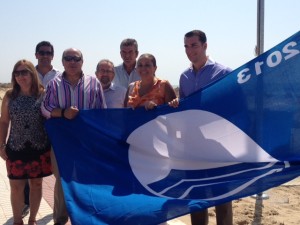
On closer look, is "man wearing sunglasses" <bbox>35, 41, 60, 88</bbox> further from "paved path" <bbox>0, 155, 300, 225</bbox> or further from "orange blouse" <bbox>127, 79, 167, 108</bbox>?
"paved path" <bbox>0, 155, 300, 225</bbox>

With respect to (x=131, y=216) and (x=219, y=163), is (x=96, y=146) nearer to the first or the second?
(x=131, y=216)

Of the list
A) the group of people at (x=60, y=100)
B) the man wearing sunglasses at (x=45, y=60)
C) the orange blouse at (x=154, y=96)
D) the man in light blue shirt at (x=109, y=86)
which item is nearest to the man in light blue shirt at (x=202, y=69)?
the group of people at (x=60, y=100)

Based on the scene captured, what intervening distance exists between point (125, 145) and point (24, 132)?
3.47 ft

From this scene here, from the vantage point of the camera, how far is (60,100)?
4102 mm

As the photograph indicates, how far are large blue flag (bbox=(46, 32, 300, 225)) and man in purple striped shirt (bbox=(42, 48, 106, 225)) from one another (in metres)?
0.12

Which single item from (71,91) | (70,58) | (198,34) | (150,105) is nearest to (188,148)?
(150,105)

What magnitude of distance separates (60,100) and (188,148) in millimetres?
1376

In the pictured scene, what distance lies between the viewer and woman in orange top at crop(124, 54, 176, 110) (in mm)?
4121

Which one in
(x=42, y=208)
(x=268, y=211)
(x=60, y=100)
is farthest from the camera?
(x=42, y=208)

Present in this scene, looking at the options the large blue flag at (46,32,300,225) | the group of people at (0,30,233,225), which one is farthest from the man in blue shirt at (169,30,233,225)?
the large blue flag at (46,32,300,225)

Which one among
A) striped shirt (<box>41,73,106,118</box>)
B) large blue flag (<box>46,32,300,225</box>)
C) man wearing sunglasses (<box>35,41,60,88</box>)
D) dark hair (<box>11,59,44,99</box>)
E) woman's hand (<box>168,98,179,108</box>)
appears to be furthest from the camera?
man wearing sunglasses (<box>35,41,60,88</box>)

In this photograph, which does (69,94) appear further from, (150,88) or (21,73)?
(150,88)

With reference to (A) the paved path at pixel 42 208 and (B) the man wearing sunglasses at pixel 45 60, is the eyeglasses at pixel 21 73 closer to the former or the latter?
(B) the man wearing sunglasses at pixel 45 60

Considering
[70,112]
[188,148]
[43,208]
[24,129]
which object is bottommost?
[43,208]
